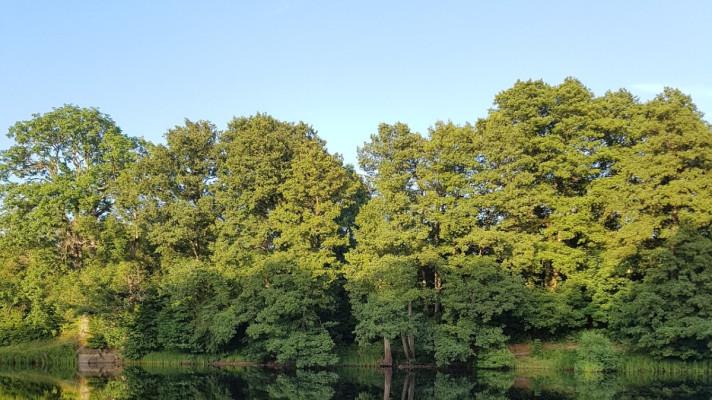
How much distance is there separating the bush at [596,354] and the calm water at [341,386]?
1731mm

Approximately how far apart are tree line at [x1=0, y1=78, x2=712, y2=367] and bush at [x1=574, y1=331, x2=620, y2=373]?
126 centimetres

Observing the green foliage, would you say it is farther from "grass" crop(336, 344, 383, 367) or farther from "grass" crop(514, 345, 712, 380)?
"grass" crop(336, 344, 383, 367)

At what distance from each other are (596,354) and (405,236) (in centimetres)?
1153

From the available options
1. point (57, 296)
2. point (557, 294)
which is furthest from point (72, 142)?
point (557, 294)

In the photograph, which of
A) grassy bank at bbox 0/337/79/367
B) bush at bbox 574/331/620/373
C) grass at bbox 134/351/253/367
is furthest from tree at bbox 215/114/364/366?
grassy bank at bbox 0/337/79/367

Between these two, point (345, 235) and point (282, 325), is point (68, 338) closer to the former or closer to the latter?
point (282, 325)

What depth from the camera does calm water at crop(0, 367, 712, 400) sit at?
25734mm

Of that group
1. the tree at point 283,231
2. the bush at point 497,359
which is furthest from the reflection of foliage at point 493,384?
the tree at point 283,231

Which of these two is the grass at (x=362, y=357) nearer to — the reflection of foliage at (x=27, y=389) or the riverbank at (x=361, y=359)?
the riverbank at (x=361, y=359)

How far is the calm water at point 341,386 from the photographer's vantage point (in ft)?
84.4

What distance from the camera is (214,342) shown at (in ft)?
134

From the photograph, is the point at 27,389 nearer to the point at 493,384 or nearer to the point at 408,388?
the point at 408,388

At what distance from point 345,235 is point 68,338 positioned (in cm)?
2171

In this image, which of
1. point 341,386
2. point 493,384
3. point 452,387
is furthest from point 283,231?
point 493,384
